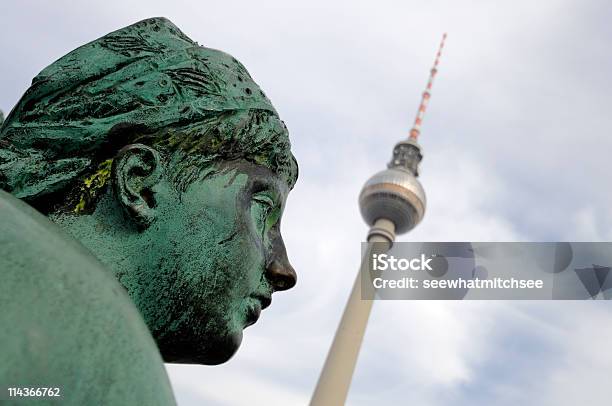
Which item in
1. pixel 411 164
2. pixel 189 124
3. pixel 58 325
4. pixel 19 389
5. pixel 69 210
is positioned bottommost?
pixel 19 389

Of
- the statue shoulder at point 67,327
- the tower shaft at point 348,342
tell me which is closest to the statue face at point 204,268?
the statue shoulder at point 67,327

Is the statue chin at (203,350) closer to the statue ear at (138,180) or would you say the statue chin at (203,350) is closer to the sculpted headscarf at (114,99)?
the statue ear at (138,180)

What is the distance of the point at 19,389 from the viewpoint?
1.10 metres

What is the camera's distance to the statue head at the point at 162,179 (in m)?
2.02

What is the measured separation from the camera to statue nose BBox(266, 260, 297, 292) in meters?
2.30

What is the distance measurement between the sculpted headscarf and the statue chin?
0.54 meters

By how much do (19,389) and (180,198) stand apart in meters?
1.03

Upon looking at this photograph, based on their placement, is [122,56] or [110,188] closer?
[110,188]

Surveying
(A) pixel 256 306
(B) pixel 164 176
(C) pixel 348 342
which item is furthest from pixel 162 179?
(C) pixel 348 342

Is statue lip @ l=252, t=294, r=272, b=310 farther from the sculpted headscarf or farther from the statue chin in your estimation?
the sculpted headscarf

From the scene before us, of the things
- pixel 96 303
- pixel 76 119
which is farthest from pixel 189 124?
pixel 96 303

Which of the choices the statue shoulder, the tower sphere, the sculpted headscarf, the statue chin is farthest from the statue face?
the tower sphere

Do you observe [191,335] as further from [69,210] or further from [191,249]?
[69,210]

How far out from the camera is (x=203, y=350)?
2113 mm
